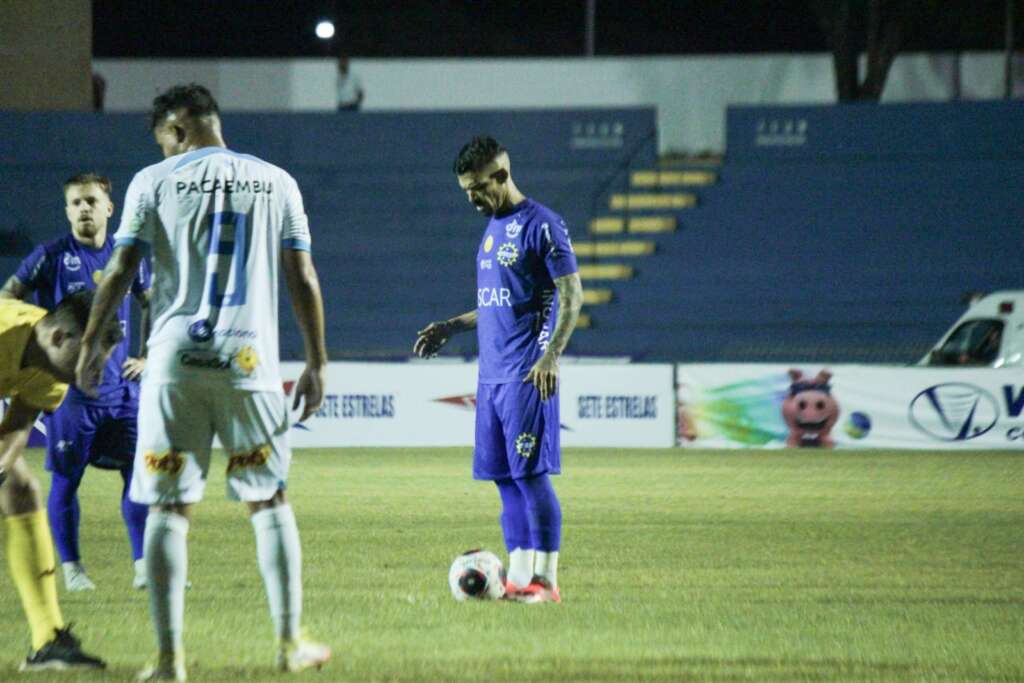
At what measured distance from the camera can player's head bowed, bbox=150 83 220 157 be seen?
5785 millimetres

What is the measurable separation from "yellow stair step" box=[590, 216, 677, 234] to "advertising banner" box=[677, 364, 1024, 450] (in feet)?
30.5

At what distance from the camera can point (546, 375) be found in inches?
298

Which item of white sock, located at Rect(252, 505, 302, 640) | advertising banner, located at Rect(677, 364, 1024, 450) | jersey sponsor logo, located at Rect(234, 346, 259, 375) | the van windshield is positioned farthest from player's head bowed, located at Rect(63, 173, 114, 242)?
the van windshield

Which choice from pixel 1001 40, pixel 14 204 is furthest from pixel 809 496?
pixel 1001 40

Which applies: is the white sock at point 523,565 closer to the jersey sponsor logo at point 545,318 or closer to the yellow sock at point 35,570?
the jersey sponsor logo at point 545,318

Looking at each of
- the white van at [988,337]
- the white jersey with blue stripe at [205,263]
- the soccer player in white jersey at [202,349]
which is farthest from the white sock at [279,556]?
the white van at [988,337]

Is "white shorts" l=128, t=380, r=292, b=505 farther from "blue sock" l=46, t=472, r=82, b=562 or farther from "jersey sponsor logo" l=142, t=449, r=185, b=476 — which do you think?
"blue sock" l=46, t=472, r=82, b=562

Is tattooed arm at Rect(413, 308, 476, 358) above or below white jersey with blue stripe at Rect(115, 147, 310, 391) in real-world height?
below

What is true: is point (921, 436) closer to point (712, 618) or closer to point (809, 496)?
point (809, 496)

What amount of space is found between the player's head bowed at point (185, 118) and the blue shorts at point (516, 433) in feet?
8.11

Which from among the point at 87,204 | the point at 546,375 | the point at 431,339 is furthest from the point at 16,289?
the point at 546,375

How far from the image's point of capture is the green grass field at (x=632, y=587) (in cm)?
623

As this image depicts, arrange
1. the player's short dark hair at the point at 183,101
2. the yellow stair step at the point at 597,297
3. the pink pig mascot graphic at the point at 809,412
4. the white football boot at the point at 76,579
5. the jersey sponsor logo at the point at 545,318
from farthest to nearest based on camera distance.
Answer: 1. the yellow stair step at the point at 597,297
2. the pink pig mascot graphic at the point at 809,412
3. the white football boot at the point at 76,579
4. the jersey sponsor logo at the point at 545,318
5. the player's short dark hair at the point at 183,101

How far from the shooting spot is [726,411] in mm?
19859
